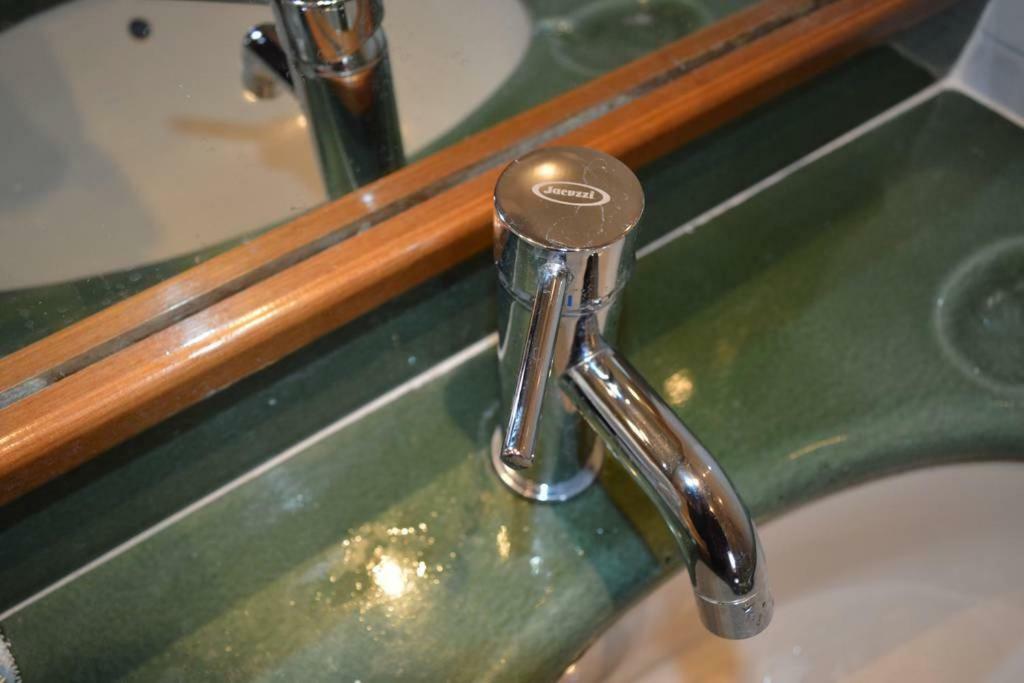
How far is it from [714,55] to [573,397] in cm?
25

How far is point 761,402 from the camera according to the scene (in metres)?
0.48

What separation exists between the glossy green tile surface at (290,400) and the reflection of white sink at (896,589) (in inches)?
8.7

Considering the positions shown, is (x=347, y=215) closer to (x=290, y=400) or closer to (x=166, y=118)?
(x=290, y=400)

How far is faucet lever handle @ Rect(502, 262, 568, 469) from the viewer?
0.28 meters

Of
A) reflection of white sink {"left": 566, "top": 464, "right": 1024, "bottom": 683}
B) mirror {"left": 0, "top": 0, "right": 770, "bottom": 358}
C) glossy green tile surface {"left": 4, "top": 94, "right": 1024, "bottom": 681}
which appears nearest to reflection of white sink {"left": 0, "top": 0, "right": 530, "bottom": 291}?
mirror {"left": 0, "top": 0, "right": 770, "bottom": 358}

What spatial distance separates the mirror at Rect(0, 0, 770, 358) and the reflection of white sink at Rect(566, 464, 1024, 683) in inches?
12.4

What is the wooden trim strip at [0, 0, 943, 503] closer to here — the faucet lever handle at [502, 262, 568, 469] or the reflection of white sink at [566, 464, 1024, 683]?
the faucet lever handle at [502, 262, 568, 469]

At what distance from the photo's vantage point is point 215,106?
0.57 m

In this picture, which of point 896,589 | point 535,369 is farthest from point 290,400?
point 896,589

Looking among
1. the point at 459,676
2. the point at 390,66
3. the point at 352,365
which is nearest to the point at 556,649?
the point at 459,676

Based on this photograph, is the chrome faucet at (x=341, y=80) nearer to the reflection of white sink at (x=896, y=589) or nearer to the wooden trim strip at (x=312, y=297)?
the wooden trim strip at (x=312, y=297)

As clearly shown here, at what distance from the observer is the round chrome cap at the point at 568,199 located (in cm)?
29

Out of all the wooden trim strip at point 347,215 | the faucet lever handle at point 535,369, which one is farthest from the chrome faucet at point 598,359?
the wooden trim strip at point 347,215

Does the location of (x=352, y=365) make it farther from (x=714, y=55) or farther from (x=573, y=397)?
(x=714, y=55)
